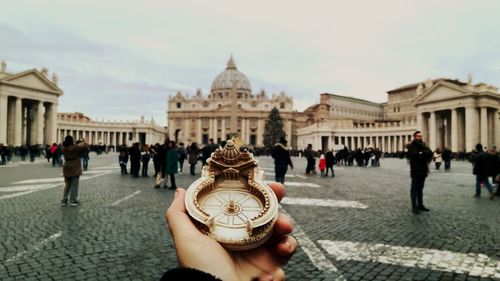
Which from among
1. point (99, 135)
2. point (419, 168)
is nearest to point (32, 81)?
point (99, 135)

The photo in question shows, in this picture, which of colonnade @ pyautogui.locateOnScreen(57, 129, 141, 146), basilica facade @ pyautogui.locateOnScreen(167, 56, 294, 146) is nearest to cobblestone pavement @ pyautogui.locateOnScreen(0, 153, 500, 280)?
colonnade @ pyautogui.locateOnScreen(57, 129, 141, 146)

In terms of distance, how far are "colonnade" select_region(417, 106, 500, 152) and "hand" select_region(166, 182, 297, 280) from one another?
189ft

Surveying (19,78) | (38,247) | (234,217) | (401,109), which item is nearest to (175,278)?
(234,217)

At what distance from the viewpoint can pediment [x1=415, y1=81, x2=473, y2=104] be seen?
5456cm

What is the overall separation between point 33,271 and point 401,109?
101752mm

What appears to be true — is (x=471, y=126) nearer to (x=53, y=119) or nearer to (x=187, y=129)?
(x=53, y=119)

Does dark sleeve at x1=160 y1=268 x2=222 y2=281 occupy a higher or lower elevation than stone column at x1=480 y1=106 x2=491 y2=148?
lower

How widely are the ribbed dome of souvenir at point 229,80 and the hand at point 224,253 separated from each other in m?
124

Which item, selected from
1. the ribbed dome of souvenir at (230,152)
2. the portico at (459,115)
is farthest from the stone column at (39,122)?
the ribbed dome of souvenir at (230,152)

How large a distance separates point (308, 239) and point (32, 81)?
195ft

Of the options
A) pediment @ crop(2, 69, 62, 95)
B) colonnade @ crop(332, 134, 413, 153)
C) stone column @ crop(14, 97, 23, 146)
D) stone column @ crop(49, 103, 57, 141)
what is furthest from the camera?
colonnade @ crop(332, 134, 413, 153)

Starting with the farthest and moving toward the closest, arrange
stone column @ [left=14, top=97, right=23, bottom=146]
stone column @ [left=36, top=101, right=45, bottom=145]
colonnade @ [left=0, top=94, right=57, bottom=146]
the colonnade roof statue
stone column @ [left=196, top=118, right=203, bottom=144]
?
1. stone column @ [left=196, top=118, right=203, bottom=144]
2. stone column @ [left=36, top=101, right=45, bottom=145]
3. stone column @ [left=14, top=97, right=23, bottom=146]
4. the colonnade roof statue
5. colonnade @ [left=0, top=94, right=57, bottom=146]

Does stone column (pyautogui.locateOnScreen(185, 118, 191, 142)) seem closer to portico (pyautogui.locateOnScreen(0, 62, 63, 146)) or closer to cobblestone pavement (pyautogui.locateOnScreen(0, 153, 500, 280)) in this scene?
portico (pyautogui.locateOnScreen(0, 62, 63, 146))

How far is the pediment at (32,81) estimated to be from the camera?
5191cm
